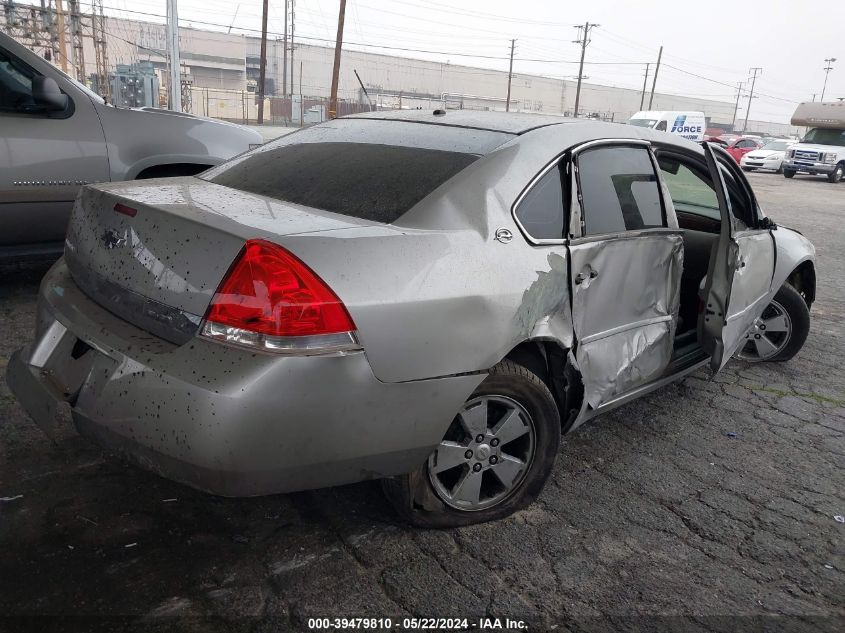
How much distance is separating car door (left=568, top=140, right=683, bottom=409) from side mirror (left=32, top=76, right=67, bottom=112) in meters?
3.66

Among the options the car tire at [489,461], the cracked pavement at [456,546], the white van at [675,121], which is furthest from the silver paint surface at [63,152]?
the white van at [675,121]

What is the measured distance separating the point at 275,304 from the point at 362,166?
100 centimetres

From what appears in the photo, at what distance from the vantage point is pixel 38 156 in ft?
15.6

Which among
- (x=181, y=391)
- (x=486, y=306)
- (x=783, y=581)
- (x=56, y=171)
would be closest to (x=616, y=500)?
(x=783, y=581)

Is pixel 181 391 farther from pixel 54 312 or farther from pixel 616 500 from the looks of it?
pixel 616 500

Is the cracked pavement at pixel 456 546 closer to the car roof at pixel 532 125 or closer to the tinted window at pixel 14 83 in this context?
the car roof at pixel 532 125

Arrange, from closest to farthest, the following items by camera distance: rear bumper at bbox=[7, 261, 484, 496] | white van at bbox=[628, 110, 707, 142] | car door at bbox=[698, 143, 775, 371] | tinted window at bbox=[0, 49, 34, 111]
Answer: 1. rear bumper at bbox=[7, 261, 484, 496]
2. car door at bbox=[698, 143, 775, 371]
3. tinted window at bbox=[0, 49, 34, 111]
4. white van at bbox=[628, 110, 707, 142]

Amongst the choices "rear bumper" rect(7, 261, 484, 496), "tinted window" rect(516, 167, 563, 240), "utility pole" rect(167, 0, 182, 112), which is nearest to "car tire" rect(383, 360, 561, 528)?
"rear bumper" rect(7, 261, 484, 496)

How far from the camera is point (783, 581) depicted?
8.14 ft

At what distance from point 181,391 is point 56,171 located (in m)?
3.58

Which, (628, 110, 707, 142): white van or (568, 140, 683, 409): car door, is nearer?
(568, 140, 683, 409): car door

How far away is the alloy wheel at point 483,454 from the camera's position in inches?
98.7

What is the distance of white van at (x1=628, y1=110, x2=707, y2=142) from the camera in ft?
118

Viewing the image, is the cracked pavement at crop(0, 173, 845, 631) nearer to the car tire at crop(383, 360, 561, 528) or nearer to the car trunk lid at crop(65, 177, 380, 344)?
the car tire at crop(383, 360, 561, 528)
